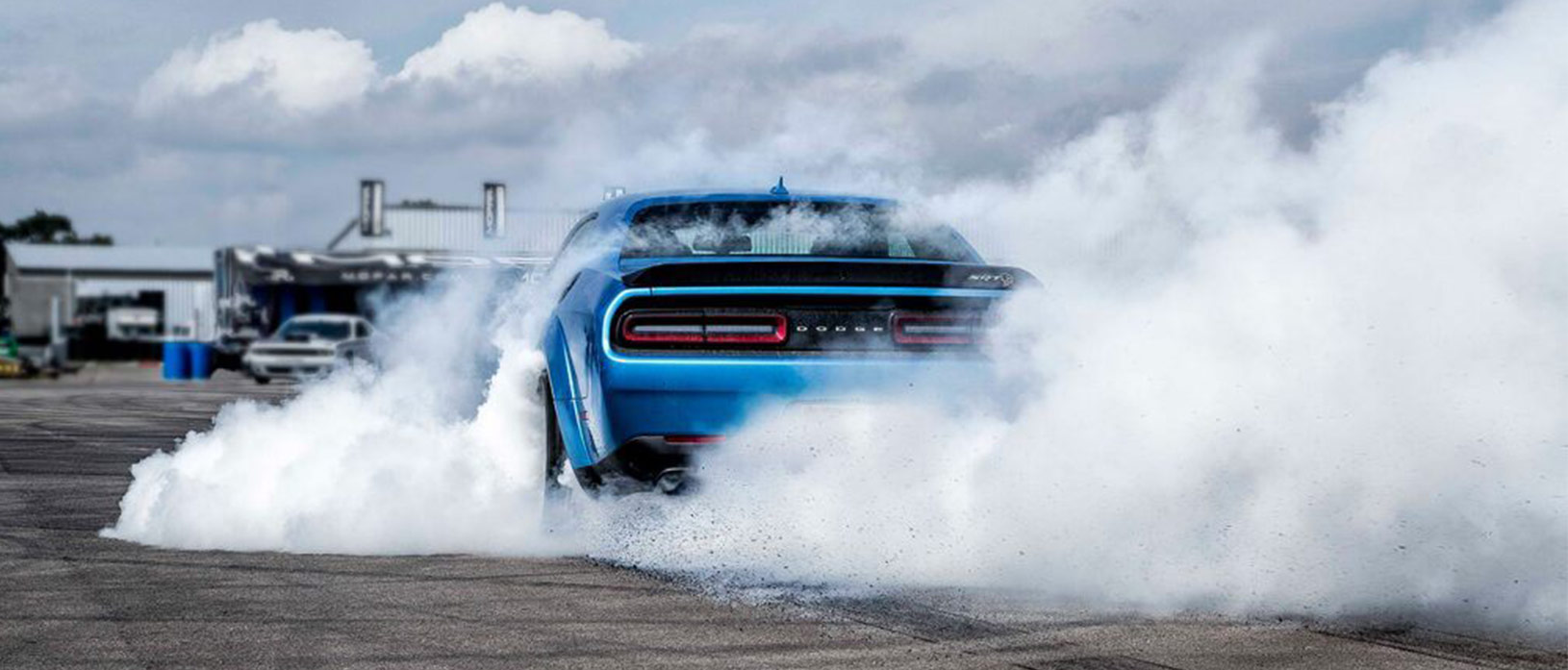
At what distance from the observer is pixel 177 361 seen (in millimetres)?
32281

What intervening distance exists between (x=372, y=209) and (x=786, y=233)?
38.5 meters

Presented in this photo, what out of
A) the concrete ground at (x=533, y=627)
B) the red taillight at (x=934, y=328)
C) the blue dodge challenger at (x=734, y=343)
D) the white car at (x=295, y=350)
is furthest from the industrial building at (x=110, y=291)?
the red taillight at (x=934, y=328)

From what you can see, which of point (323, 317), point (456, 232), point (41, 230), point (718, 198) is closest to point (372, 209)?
point (456, 232)

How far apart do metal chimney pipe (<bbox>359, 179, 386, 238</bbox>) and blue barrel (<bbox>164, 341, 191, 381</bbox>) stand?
36.8 ft

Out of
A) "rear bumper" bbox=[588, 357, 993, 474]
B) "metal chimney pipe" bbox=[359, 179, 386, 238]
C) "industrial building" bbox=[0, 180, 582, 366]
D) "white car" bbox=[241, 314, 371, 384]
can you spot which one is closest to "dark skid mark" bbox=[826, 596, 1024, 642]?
"rear bumper" bbox=[588, 357, 993, 474]

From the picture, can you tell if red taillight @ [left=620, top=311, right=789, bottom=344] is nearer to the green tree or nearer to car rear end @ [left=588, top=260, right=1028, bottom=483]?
car rear end @ [left=588, top=260, right=1028, bottom=483]

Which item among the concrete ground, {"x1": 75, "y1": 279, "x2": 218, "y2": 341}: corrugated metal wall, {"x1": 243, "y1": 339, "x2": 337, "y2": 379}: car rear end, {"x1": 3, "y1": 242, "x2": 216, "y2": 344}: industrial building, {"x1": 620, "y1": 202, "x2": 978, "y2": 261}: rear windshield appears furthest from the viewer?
{"x1": 75, "y1": 279, "x2": 218, "y2": 341}: corrugated metal wall

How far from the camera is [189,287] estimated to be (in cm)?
6322

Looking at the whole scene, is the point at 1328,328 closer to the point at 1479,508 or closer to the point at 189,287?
the point at 1479,508

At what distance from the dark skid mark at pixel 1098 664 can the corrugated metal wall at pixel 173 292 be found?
48.9 m

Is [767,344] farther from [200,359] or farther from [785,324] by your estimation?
[200,359]

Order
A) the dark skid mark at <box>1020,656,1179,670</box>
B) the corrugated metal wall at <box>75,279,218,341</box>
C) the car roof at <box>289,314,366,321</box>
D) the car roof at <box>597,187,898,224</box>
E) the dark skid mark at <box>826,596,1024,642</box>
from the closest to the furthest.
→ the dark skid mark at <box>1020,656,1179,670</box>, the dark skid mark at <box>826,596,1024,642</box>, the car roof at <box>597,187,898,224</box>, the car roof at <box>289,314,366,321</box>, the corrugated metal wall at <box>75,279,218,341</box>

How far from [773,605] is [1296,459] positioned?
4.78 ft

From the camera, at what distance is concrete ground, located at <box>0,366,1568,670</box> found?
173 inches
